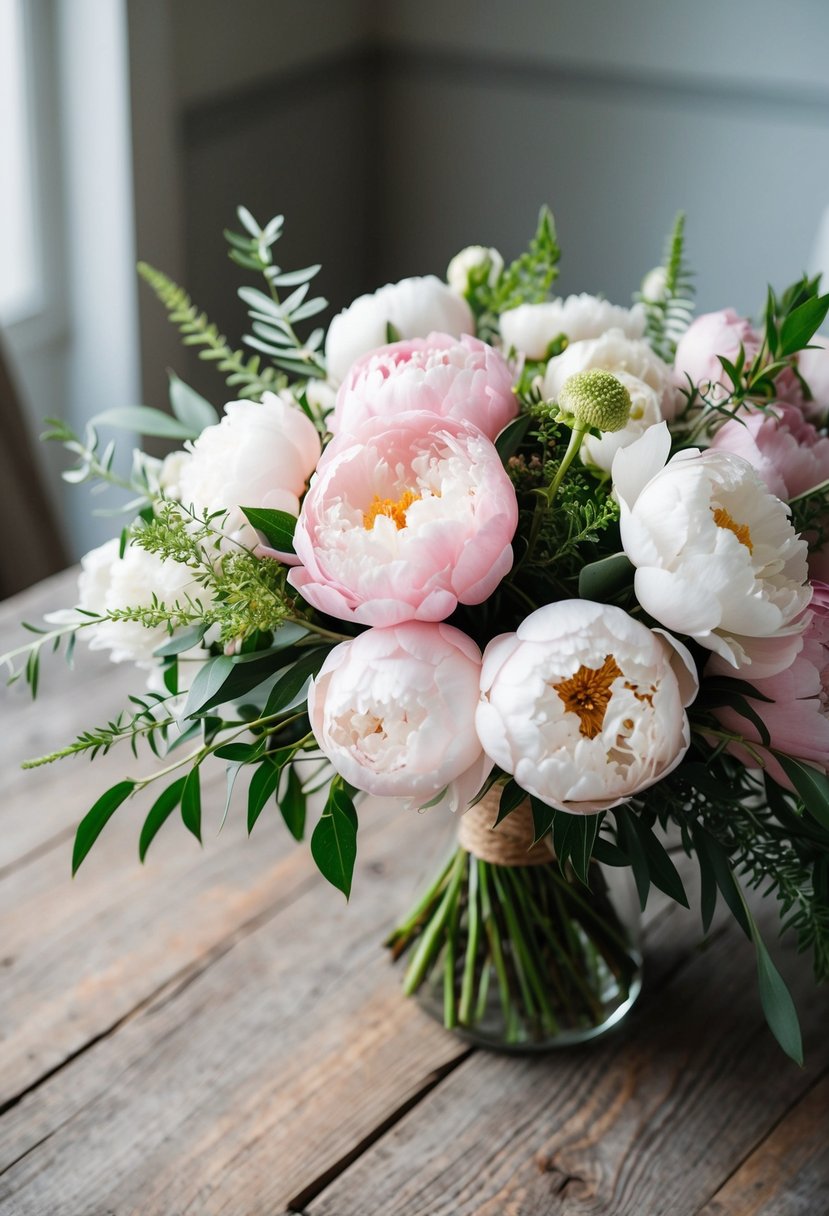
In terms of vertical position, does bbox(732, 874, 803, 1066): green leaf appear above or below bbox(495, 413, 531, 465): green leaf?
below

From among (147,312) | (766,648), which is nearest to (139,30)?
(147,312)

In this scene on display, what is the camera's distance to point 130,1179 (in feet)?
2.35

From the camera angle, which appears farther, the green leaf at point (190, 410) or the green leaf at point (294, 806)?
the green leaf at point (190, 410)

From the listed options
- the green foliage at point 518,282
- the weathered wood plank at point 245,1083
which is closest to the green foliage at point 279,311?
the green foliage at point 518,282

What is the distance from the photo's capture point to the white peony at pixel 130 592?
24.8 inches

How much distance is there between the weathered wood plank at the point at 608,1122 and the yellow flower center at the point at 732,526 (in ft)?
1.33

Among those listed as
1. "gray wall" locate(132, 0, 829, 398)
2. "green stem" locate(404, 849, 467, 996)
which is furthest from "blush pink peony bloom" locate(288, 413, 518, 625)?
"gray wall" locate(132, 0, 829, 398)

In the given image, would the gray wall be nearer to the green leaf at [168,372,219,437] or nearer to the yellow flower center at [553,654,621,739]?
the green leaf at [168,372,219,437]

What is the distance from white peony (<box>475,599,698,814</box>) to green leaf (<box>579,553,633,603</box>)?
0.03 meters

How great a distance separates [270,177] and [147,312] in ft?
1.42

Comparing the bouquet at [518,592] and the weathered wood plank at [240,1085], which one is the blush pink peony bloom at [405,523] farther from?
the weathered wood plank at [240,1085]

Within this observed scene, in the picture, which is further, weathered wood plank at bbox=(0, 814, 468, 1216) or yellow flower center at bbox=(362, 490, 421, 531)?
weathered wood plank at bbox=(0, 814, 468, 1216)

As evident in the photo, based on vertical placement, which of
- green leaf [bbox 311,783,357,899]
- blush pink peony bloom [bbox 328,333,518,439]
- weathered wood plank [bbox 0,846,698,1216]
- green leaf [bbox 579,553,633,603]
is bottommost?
weathered wood plank [bbox 0,846,698,1216]

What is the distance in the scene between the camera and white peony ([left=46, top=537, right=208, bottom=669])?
0.63m
